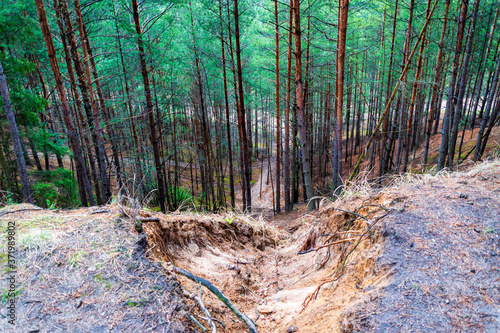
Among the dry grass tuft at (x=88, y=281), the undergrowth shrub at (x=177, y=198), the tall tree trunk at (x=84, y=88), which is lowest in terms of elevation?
the undergrowth shrub at (x=177, y=198)

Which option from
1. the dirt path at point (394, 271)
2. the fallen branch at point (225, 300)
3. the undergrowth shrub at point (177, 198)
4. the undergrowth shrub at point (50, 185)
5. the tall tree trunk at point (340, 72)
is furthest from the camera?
the undergrowth shrub at point (177, 198)

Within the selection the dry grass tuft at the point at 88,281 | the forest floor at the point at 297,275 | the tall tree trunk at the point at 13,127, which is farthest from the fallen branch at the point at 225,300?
the tall tree trunk at the point at 13,127

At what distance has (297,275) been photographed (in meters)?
4.28

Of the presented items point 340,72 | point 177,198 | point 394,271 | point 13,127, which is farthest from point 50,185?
point 394,271

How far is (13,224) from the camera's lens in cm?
294

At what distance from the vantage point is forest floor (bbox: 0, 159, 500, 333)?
201cm

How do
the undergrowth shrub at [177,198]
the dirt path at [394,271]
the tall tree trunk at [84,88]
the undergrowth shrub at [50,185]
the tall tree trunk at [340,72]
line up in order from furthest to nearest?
1. the undergrowth shrub at [177,198]
2. the undergrowth shrub at [50,185]
3. the tall tree trunk at [84,88]
4. the tall tree trunk at [340,72]
5. the dirt path at [394,271]

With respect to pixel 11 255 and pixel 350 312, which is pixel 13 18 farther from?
pixel 350 312

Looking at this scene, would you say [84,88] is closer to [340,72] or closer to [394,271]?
[340,72]

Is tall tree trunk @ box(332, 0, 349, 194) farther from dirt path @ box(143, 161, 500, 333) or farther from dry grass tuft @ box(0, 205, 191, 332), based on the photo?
dry grass tuft @ box(0, 205, 191, 332)

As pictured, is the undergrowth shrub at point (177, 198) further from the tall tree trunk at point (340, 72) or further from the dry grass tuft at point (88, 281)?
the dry grass tuft at point (88, 281)

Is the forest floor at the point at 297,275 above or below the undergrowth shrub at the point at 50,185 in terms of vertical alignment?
above

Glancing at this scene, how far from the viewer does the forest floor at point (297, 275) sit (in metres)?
2.01

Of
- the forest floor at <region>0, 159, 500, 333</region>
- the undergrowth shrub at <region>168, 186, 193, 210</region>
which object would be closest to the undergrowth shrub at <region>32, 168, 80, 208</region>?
the undergrowth shrub at <region>168, 186, 193, 210</region>
